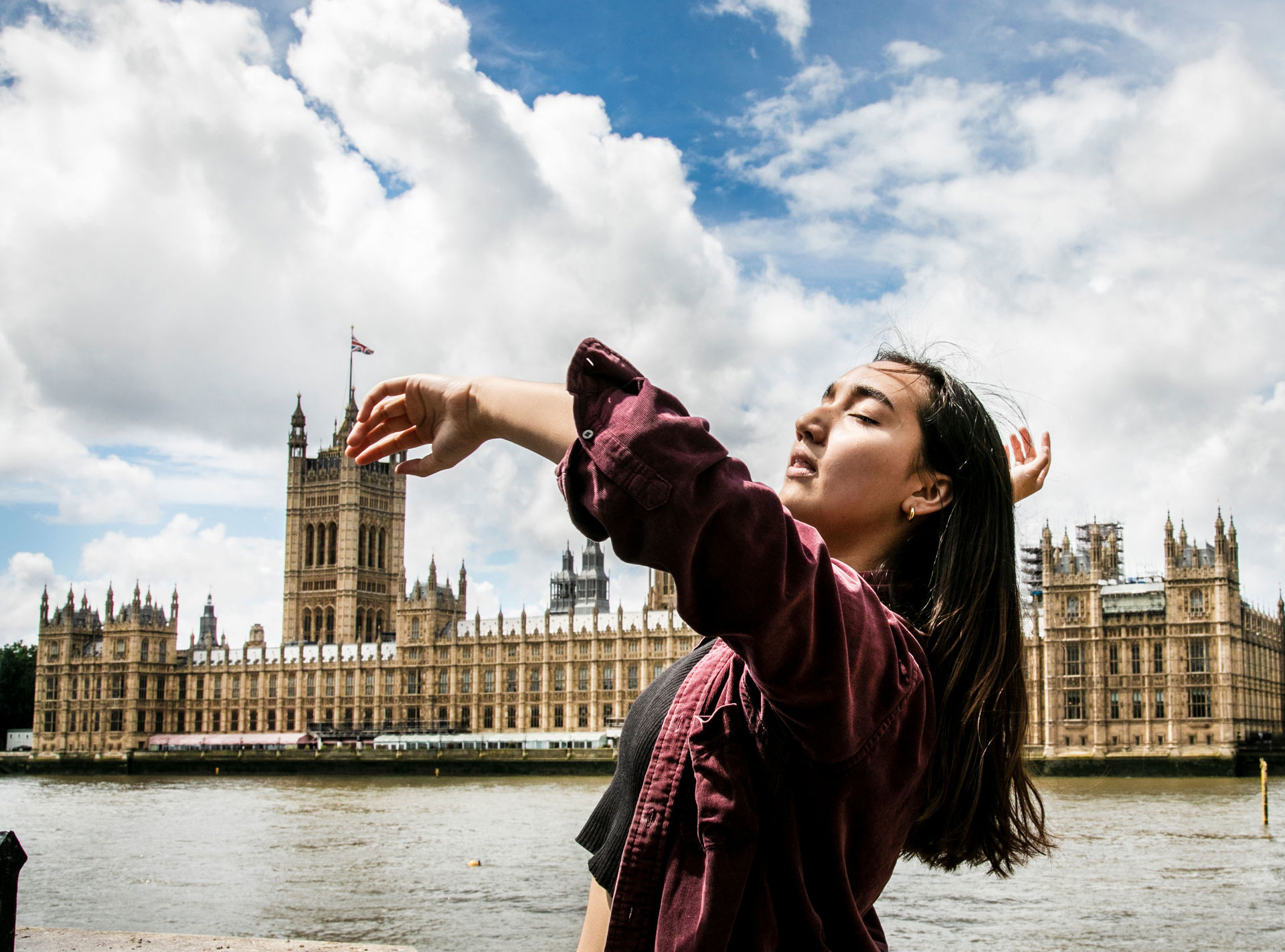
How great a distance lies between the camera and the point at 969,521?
1361 mm

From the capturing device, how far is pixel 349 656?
60656mm

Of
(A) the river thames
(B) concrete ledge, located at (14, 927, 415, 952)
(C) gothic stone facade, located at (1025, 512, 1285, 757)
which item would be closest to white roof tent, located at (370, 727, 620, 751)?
(C) gothic stone facade, located at (1025, 512, 1285, 757)

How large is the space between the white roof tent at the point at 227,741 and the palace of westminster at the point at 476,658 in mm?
200

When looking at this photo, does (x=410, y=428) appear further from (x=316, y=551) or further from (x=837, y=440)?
(x=316, y=551)

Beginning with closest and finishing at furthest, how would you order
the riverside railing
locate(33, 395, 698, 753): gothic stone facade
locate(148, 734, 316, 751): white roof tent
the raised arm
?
the raised arm < the riverside railing < locate(33, 395, 698, 753): gothic stone facade < locate(148, 734, 316, 751): white roof tent

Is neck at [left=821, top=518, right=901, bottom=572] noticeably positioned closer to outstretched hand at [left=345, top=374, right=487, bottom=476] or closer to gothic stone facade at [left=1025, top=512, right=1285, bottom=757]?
outstretched hand at [left=345, top=374, right=487, bottom=476]

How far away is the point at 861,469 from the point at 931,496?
0.12 m

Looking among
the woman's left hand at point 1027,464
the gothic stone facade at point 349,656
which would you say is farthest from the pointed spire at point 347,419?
the woman's left hand at point 1027,464

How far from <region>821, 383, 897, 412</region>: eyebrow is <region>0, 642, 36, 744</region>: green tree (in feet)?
241

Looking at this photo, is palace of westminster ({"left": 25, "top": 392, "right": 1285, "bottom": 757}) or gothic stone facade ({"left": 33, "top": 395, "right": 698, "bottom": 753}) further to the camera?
gothic stone facade ({"left": 33, "top": 395, "right": 698, "bottom": 753})

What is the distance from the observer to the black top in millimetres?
1268

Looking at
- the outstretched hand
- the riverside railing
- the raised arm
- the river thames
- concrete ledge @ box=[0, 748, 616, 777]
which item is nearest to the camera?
the raised arm

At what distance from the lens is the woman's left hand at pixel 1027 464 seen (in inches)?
71.6

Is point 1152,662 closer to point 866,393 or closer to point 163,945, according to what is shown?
point 163,945
